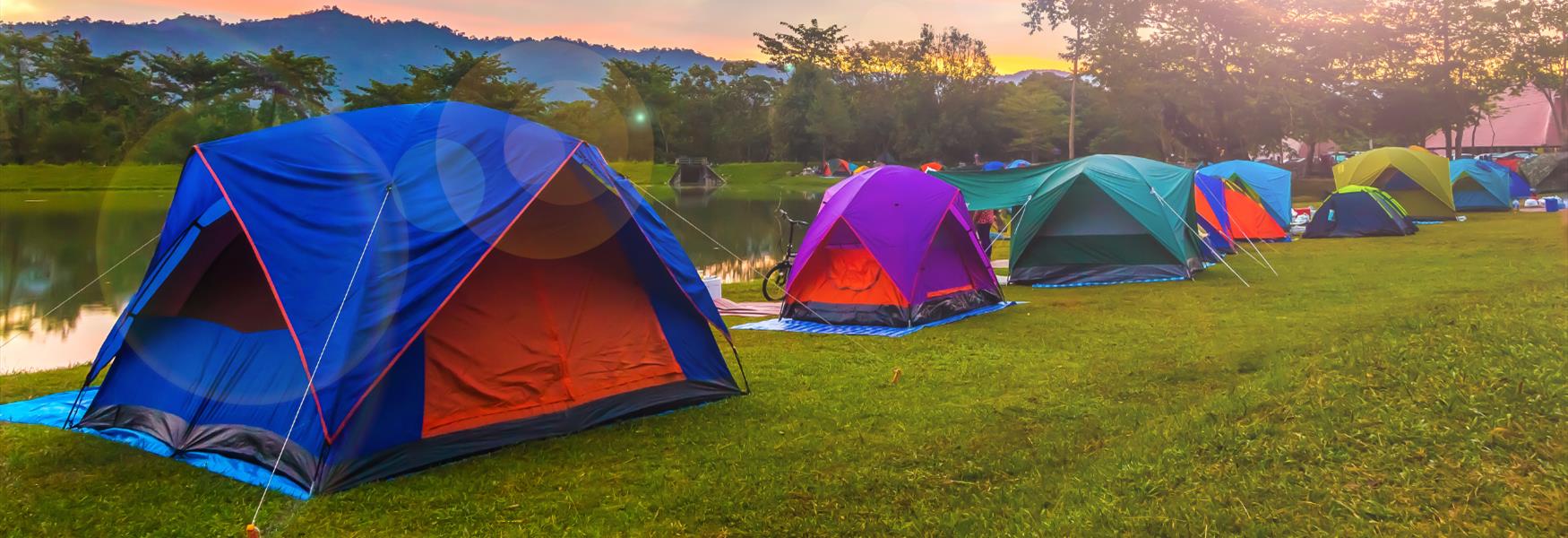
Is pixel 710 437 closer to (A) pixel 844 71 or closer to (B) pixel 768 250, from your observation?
(B) pixel 768 250

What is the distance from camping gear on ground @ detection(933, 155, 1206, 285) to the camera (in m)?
13.8

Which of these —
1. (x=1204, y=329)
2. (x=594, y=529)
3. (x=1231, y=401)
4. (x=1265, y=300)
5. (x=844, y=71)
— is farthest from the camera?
(x=844, y=71)

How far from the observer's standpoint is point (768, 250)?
22.6 metres

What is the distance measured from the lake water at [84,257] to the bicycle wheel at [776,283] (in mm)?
871

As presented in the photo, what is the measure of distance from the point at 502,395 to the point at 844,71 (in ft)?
268

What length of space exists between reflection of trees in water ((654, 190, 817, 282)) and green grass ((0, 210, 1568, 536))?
7.18 metres

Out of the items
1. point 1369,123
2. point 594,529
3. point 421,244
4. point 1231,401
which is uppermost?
point 1369,123

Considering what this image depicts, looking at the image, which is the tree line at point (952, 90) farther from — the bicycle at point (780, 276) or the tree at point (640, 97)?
the bicycle at point (780, 276)

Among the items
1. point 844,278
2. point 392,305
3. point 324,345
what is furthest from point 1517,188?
point 324,345

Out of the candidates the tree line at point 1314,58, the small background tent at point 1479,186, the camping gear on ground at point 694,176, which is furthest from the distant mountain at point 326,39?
the small background tent at point 1479,186

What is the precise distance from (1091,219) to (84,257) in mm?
20139

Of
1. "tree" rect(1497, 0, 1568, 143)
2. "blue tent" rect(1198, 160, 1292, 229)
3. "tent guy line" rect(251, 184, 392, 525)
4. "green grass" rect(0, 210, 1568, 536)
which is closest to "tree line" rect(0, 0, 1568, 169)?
"tree" rect(1497, 0, 1568, 143)

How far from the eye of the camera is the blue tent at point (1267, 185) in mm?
21609

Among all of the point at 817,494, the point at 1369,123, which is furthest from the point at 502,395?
the point at 1369,123
